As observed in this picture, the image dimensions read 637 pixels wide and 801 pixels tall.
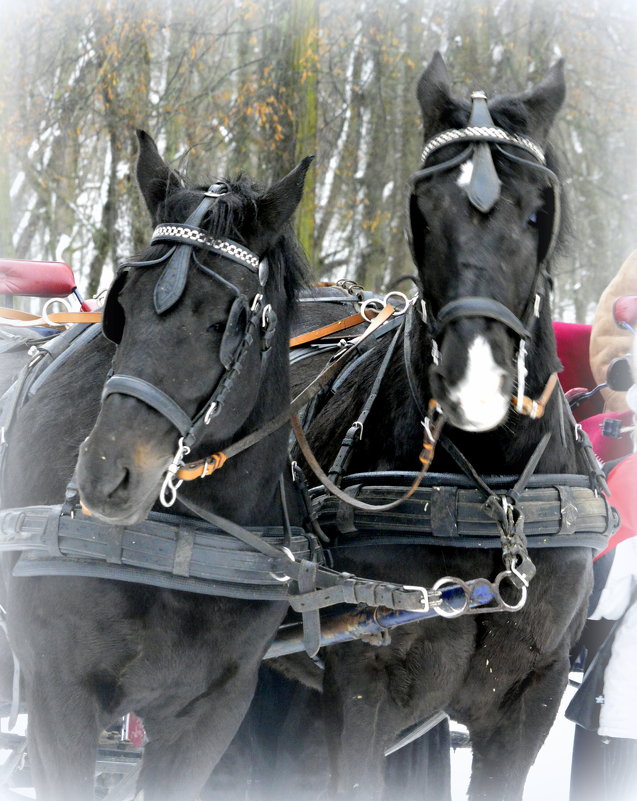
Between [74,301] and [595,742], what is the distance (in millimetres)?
3035

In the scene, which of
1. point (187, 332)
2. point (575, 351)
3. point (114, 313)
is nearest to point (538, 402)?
point (187, 332)

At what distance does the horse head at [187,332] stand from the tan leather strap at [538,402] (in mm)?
654


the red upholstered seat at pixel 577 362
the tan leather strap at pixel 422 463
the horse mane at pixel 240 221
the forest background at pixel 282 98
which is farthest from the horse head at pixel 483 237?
the forest background at pixel 282 98

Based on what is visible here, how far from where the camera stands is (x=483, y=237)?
231cm

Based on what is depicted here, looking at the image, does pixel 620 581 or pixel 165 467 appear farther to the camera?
pixel 620 581

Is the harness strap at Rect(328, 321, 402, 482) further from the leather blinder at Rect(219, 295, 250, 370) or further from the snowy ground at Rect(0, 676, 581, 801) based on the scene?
the snowy ground at Rect(0, 676, 581, 801)

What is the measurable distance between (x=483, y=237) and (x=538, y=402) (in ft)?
1.84

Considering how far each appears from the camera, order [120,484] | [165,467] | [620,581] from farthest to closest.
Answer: [620,581], [165,467], [120,484]

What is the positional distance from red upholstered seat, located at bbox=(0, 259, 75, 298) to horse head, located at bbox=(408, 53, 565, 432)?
2424 mm

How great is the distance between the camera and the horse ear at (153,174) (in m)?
2.58

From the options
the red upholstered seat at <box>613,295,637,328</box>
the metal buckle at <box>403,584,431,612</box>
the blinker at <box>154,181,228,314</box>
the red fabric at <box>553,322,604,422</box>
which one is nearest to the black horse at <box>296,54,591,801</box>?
the metal buckle at <box>403,584,431,612</box>

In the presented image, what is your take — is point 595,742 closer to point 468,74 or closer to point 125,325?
point 125,325

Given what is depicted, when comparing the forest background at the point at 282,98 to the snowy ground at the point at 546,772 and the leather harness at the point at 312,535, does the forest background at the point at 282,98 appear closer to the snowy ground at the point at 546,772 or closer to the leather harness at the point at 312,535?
the snowy ground at the point at 546,772

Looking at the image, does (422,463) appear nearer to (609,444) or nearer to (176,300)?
(176,300)
